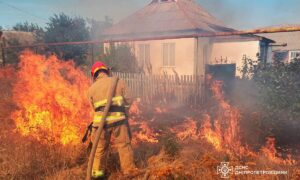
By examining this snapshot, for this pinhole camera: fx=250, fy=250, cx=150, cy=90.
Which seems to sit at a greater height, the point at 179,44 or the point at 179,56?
the point at 179,44

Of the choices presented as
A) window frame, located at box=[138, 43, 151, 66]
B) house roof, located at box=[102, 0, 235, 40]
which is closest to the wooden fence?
window frame, located at box=[138, 43, 151, 66]

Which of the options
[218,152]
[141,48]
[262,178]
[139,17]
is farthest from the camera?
[139,17]

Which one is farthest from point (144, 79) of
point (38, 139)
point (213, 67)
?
point (38, 139)

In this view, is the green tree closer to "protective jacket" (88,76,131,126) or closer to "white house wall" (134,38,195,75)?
"protective jacket" (88,76,131,126)

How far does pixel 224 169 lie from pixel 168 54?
1304 cm

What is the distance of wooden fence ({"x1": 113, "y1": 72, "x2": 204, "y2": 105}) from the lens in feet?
29.3

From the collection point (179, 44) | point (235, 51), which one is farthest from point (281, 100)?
point (235, 51)

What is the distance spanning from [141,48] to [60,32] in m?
5.77

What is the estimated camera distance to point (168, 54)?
16359 millimetres

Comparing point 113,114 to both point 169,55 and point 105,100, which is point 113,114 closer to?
point 105,100

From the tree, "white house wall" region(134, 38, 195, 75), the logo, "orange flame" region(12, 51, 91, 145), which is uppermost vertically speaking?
the tree

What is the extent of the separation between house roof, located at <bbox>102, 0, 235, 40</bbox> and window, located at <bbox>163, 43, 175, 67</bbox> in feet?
2.50

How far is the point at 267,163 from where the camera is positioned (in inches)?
171

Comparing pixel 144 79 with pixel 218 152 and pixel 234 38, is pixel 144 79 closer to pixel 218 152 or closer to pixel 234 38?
pixel 218 152
